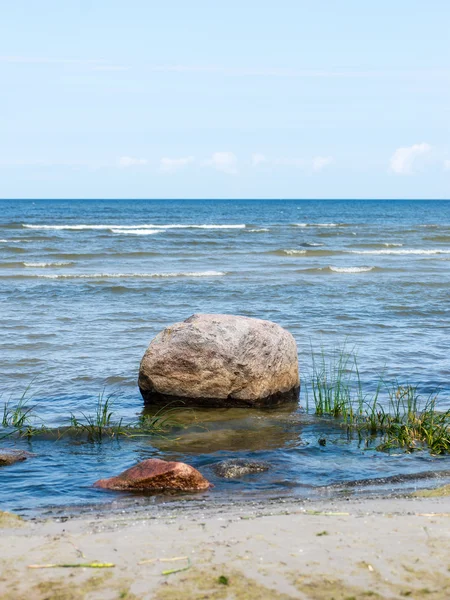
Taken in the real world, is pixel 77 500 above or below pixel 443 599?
below

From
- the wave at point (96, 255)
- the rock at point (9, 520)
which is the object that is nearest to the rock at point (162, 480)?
the rock at point (9, 520)

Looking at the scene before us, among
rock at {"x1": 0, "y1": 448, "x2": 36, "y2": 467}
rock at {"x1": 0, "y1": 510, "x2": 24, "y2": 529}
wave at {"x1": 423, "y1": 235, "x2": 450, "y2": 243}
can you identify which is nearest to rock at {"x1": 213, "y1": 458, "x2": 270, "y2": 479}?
rock at {"x1": 0, "y1": 448, "x2": 36, "y2": 467}

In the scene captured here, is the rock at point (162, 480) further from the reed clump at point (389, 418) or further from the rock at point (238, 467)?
the reed clump at point (389, 418)

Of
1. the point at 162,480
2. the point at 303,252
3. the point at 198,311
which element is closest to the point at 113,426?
the point at 162,480

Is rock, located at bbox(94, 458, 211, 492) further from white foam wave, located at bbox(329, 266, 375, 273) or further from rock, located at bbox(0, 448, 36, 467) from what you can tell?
white foam wave, located at bbox(329, 266, 375, 273)

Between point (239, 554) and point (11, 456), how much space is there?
353 cm

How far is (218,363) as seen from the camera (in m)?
8.95

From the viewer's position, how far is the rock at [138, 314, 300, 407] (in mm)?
8961

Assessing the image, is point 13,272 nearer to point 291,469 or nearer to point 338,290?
point 338,290

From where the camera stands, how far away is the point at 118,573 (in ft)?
13.5

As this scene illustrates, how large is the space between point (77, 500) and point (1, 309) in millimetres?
11130

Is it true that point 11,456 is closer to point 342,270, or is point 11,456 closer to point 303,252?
point 342,270

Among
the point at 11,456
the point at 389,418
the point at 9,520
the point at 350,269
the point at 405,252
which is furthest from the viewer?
the point at 405,252

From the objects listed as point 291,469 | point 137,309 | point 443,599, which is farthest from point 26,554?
point 137,309
